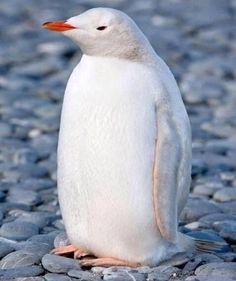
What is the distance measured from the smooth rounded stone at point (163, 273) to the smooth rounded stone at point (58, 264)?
0.72 ft

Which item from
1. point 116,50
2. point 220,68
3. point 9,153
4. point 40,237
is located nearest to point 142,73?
point 116,50

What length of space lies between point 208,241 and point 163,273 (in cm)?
34

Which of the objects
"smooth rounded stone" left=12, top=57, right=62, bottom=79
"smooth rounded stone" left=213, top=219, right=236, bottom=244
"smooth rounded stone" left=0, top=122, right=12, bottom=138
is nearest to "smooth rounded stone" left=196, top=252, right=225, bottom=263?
"smooth rounded stone" left=213, top=219, right=236, bottom=244

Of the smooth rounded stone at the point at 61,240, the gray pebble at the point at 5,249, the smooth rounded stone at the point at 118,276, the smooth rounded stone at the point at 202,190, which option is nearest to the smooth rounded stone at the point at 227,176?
the smooth rounded stone at the point at 202,190

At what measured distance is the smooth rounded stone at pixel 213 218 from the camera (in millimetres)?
3410

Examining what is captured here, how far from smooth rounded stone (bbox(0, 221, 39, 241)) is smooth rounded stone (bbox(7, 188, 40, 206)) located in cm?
39

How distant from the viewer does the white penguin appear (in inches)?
106

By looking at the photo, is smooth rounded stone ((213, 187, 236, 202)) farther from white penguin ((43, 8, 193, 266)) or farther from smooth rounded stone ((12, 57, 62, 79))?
smooth rounded stone ((12, 57, 62, 79))

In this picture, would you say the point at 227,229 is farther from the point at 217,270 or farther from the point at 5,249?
the point at 5,249

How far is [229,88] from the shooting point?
598 centimetres

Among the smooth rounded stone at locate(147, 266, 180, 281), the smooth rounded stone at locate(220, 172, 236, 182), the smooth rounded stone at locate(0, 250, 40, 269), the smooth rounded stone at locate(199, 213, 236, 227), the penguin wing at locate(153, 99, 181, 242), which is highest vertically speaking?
the penguin wing at locate(153, 99, 181, 242)

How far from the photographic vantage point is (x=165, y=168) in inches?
106

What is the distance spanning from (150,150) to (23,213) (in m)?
0.93

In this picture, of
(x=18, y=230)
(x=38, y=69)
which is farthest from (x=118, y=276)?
(x=38, y=69)
